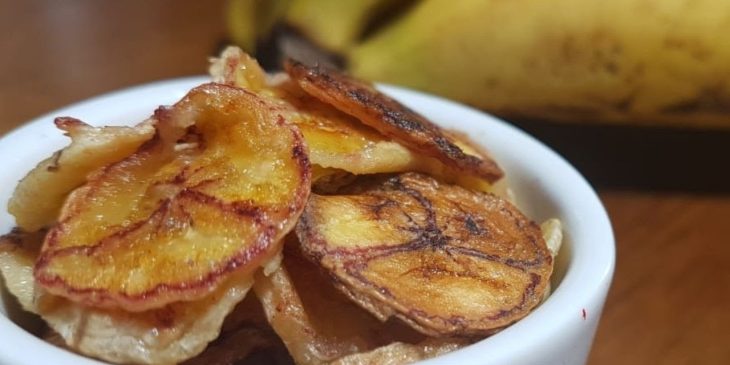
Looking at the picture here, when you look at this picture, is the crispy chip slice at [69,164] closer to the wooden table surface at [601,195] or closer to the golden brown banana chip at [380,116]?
the golden brown banana chip at [380,116]

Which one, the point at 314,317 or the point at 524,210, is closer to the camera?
the point at 314,317

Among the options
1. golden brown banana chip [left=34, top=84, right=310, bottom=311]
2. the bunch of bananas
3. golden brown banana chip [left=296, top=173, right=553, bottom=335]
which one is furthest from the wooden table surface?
golden brown banana chip [left=34, top=84, right=310, bottom=311]

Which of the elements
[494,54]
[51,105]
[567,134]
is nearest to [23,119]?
[51,105]

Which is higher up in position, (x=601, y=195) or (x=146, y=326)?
(x=146, y=326)


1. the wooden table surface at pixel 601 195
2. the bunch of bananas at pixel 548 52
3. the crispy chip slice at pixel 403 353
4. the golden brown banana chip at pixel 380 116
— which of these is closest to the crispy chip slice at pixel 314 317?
the crispy chip slice at pixel 403 353

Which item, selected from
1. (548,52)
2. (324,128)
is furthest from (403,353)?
(548,52)

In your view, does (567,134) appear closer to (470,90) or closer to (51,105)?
(470,90)

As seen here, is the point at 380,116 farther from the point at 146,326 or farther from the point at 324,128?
the point at 146,326
